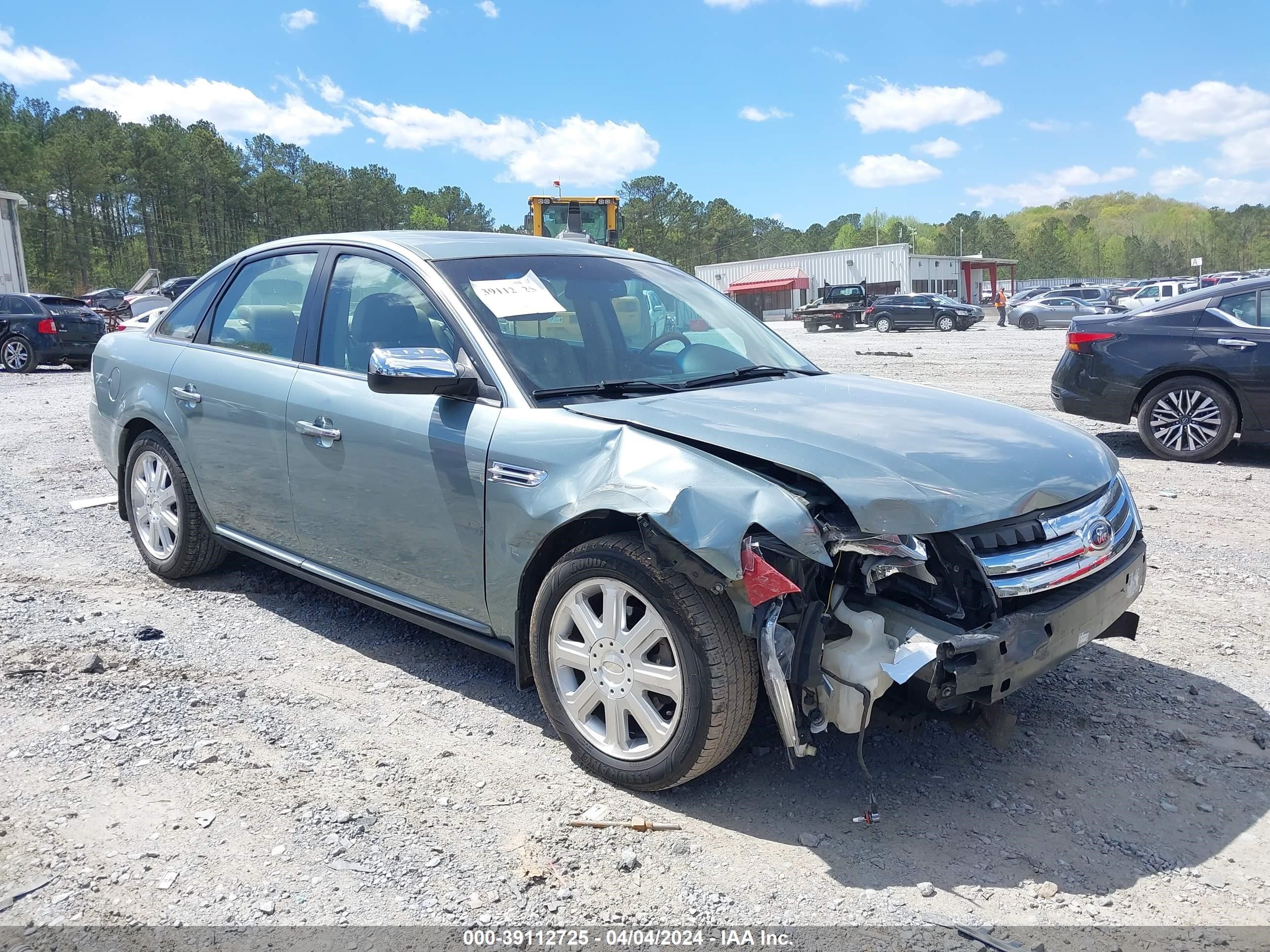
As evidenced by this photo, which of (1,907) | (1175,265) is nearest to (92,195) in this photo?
(1,907)

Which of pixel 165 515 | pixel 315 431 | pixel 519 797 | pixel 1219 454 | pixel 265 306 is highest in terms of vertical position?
pixel 265 306

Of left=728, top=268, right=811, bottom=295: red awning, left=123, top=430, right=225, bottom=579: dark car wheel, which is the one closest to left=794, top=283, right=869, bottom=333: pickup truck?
left=728, top=268, right=811, bottom=295: red awning

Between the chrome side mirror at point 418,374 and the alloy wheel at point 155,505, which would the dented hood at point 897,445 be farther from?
the alloy wheel at point 155,505

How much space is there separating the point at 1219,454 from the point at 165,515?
8161mm

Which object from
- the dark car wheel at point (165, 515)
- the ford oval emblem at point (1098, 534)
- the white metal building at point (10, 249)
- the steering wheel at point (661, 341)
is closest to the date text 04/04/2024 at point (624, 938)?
the ford oval emblem at point (1098, 534)

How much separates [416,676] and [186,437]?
1798 millimetres

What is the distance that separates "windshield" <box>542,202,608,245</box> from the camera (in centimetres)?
2042

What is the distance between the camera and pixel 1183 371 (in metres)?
8.25

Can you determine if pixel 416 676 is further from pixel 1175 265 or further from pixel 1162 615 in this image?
pixel 1175 265

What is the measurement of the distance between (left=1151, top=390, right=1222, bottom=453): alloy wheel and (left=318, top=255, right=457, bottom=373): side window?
23.2ft

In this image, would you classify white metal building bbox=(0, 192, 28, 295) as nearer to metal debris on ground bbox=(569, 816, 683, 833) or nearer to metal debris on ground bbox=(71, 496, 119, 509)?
metal debris on ground bbox=(71, 496, 119, 509)

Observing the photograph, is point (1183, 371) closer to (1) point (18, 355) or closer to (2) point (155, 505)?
(2) point (155, 505)

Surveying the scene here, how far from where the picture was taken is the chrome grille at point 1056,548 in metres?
2.76

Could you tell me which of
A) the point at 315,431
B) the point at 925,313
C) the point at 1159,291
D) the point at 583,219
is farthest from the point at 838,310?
the point at 315,431
